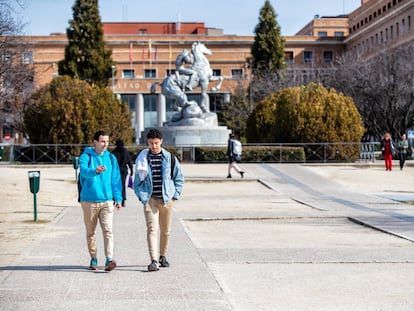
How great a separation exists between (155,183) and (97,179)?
2.42 ft

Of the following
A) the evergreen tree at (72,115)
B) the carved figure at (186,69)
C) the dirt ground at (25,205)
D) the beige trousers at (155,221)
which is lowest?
the dirt ground at (25,205)

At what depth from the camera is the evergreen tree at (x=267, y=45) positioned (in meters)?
71.9

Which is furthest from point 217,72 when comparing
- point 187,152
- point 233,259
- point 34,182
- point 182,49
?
point 233,259

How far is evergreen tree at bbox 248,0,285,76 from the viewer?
236 ft

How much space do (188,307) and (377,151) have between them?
136 ft

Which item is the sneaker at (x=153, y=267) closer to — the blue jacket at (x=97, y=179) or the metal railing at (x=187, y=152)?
the blue jacket at (x=97, y=179)

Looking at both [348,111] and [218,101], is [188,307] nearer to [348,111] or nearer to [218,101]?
[348,111]

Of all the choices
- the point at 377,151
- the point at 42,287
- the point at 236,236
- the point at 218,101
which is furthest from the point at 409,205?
the point at 218,101

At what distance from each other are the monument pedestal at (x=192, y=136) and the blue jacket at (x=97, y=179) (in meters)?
33.0

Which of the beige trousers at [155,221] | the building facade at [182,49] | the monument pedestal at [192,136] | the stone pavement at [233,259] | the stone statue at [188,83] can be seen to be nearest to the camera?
the stone pavement at [233,259]

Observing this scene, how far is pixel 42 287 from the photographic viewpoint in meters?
8.39

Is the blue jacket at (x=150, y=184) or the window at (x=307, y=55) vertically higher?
the window at (x=307, y=55)

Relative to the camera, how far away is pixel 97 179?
9.73 m

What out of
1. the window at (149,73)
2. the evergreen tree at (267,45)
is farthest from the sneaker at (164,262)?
the window at (149,73)
